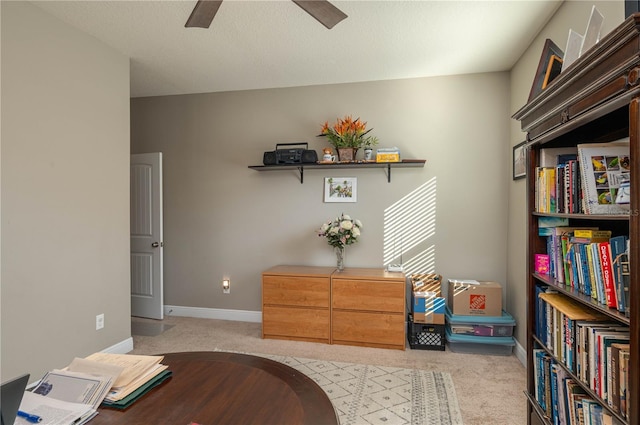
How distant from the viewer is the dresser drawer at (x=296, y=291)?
A: 3279 mm

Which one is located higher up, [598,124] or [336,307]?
[598,124]

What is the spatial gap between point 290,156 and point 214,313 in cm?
215

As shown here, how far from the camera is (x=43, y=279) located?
7.88 ft

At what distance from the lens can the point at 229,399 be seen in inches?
46.4

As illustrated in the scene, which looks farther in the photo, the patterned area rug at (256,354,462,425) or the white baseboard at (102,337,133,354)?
the white baseboard at (102,337,133,354)

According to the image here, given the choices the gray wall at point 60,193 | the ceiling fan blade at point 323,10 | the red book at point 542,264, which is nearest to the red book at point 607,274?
the red book at point 542,264

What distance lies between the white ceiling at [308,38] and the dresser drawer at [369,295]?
2130 mm

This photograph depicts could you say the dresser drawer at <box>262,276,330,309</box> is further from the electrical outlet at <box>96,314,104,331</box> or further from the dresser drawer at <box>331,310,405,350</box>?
the electrical outlet at <box>96,314,104,331</box>

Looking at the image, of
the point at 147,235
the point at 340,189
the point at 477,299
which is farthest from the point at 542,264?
the point at 147,235

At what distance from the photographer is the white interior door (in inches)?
153

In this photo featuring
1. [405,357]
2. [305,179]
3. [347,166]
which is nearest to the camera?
[405,357]

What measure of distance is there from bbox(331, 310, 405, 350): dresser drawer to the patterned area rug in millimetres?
405

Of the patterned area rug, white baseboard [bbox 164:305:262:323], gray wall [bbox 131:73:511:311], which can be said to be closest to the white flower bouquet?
gray wall [bbox 131:73:511:311]

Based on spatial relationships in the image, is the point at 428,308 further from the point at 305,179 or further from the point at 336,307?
the point at 305,179
